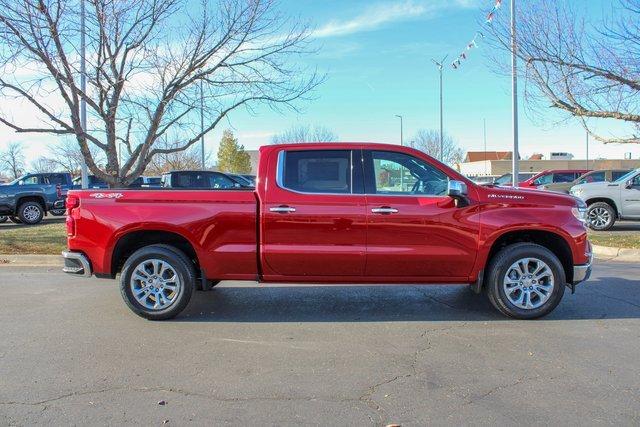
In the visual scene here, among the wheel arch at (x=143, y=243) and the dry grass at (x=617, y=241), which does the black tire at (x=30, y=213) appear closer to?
the wheel arch at (x=143, y=243)

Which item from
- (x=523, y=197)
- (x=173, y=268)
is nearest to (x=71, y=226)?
(x=173, y=268)

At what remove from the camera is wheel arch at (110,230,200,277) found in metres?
5.84

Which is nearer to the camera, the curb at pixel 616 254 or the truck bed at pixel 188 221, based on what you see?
the truck bed at pixel 188 221

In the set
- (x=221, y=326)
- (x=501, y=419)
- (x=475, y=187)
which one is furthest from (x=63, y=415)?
(x=475, y=187)

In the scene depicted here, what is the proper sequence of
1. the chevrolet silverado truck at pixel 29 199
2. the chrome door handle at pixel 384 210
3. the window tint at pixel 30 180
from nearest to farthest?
the chrome door handle at pixel 384 210, the chevrolet silverado truck at pixel 29 199, the window tint at pixel 30 180

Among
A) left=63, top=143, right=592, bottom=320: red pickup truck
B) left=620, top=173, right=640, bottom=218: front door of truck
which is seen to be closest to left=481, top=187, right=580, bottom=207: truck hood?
left=63, top=143, right=592, bottom=320: red pickup truck

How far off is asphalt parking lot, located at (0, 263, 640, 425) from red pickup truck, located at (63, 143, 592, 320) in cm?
Answer: 47

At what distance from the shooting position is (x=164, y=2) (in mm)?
10266

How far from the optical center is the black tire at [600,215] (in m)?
13.7

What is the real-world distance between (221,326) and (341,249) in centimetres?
151

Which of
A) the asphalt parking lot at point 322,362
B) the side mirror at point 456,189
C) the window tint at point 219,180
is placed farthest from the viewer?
the window tint at point 219,180

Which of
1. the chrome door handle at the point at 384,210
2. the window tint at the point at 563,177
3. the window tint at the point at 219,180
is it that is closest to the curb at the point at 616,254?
the chrome door handle at the point at 384,210

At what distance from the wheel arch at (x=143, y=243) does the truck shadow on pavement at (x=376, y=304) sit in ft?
2.51

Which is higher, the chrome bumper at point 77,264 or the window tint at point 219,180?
the window tint at point 219,180
